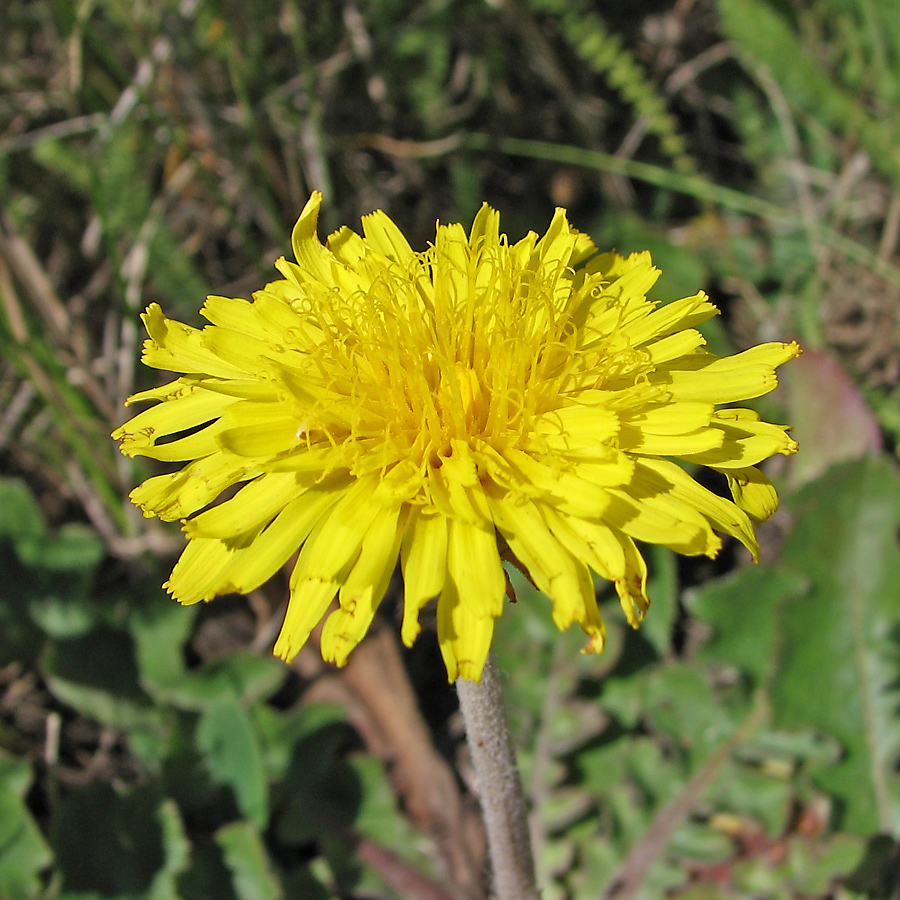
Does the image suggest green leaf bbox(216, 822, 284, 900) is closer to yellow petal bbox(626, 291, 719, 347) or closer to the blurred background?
the blurred background

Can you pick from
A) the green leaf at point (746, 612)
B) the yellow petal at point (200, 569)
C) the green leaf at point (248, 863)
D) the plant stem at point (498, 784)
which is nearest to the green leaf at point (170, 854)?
the green leaf at point (248, 863)

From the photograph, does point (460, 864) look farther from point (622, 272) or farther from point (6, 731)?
point (622, 272)

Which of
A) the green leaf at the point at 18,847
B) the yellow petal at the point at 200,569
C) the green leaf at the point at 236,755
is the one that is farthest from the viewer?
the green leaf at the point at 236,755

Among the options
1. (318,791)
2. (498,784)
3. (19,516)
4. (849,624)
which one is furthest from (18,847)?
(849,624)

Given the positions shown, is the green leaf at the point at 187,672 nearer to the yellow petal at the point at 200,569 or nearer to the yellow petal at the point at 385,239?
the yellow petal at the point at 200,569

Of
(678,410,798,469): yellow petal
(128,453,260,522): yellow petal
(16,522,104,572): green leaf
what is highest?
(16,522,104,572): green leaf

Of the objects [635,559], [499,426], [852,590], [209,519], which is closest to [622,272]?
[499,426]

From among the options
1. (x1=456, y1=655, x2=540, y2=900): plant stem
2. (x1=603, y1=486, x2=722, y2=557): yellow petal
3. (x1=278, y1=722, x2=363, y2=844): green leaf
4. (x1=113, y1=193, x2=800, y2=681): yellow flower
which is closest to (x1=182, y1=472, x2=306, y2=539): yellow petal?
(x1=113, y1=193, x2=800, y2=681): yellow flower
